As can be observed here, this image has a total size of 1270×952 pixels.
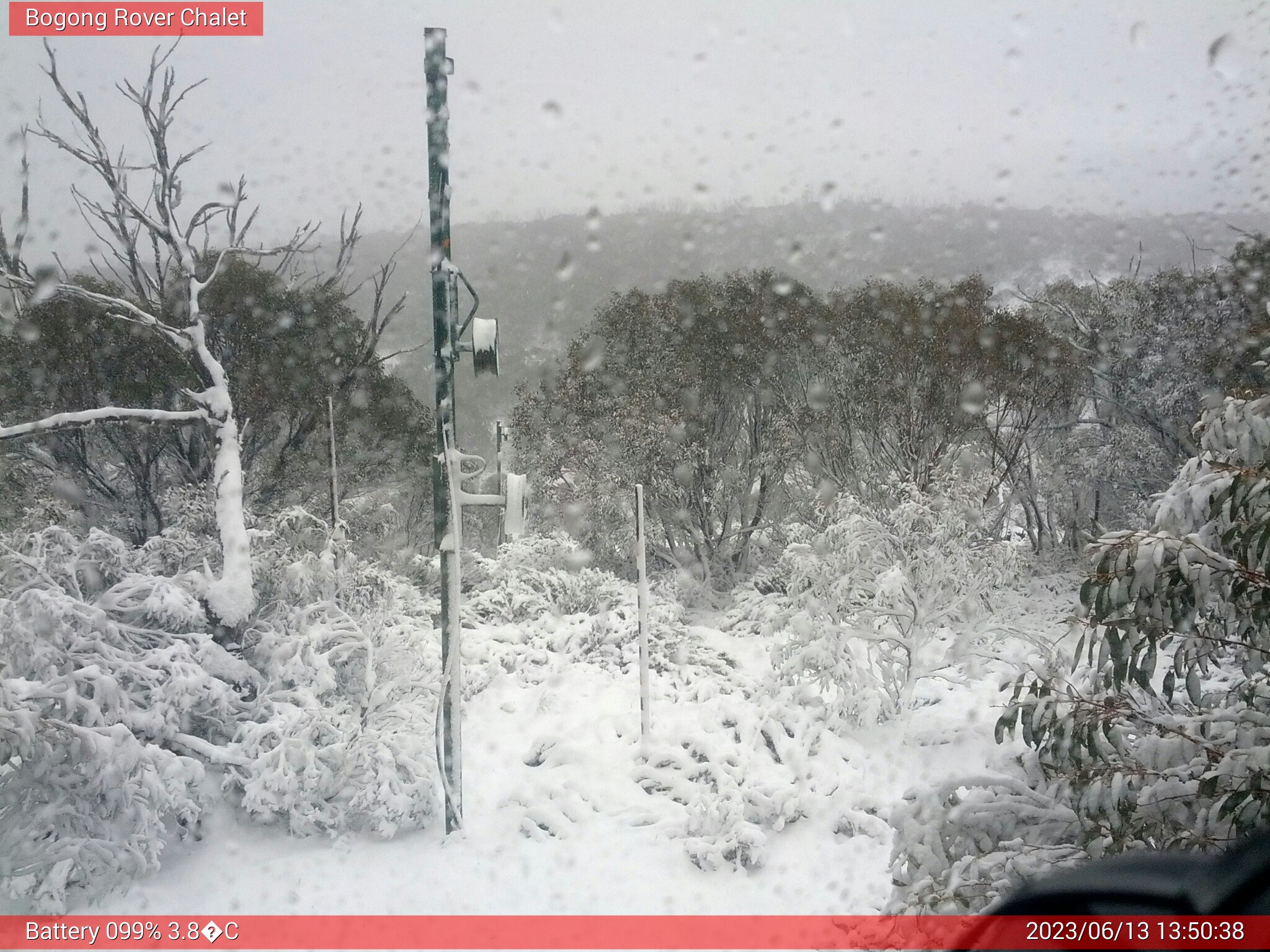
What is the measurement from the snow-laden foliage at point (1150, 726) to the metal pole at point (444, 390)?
172 cm

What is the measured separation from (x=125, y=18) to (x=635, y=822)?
13.0 feet

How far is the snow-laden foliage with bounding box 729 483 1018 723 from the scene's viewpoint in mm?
3691

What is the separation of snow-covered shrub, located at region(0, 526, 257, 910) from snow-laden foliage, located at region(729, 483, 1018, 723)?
2.69 m

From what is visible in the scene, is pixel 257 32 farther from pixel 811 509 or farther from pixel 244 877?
pixel 811 509

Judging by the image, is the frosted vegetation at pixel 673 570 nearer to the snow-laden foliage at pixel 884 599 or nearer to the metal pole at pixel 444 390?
the snow-laden foliage at pixel 884 599

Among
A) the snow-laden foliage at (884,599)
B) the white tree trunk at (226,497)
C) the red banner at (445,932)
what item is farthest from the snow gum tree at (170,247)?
the snow-laden foliage at (884,599)

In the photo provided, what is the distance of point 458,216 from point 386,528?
2.14 m

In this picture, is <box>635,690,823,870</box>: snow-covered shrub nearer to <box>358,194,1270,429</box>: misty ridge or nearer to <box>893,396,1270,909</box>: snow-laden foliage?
<box>893,396,1270,909</box>: snow-laden foliage

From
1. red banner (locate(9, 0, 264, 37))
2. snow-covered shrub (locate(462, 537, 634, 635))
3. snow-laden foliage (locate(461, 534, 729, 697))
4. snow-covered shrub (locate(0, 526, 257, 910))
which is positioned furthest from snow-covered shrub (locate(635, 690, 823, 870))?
red banner (locate(9, 0, 264, 37))

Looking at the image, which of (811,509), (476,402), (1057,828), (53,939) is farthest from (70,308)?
(1057,828)

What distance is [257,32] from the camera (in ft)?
10.8

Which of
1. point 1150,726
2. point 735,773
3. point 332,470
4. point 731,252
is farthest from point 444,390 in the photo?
point 731,252

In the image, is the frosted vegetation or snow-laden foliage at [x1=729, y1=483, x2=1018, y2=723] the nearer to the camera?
the frosted vegetation

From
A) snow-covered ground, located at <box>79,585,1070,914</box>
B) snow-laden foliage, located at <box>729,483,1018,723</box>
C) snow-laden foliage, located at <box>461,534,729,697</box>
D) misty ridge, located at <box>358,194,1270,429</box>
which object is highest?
misty ridge, located at <box>358,194,1270,429</box>
